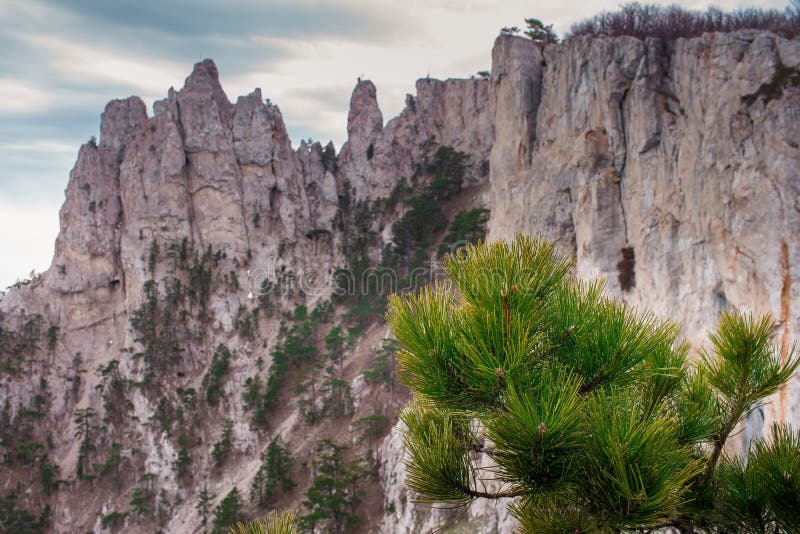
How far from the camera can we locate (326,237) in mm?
48219

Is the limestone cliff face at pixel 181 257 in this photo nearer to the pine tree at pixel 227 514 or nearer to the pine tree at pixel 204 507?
the pine tree at pixel 204 507

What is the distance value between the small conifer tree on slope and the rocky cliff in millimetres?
10518

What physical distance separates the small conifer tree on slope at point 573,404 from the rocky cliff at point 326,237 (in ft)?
34.5

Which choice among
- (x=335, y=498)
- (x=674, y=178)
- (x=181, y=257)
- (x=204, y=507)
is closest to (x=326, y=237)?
(x=181, y=257)

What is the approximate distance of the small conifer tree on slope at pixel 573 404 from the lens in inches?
90.4

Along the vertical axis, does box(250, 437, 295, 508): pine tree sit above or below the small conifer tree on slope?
below

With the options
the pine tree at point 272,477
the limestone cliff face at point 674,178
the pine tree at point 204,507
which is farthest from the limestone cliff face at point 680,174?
the pine tree at point 204,507

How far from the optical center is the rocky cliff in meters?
14.2

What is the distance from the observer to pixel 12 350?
43969 millimetres

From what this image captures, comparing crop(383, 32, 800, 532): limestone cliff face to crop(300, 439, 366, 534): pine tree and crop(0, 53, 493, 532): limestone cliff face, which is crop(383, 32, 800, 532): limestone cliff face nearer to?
crop(300, 439, 366, 534): pine tree

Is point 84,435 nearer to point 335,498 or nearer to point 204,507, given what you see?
point 204,507

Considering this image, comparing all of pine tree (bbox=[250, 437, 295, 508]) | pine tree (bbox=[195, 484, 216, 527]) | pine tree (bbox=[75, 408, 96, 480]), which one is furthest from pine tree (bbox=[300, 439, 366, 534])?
pine tree (bbox=[75, 408, 96, 480])

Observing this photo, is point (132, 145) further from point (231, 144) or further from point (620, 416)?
point (620, 416)

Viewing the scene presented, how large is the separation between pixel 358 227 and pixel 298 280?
283 inches
